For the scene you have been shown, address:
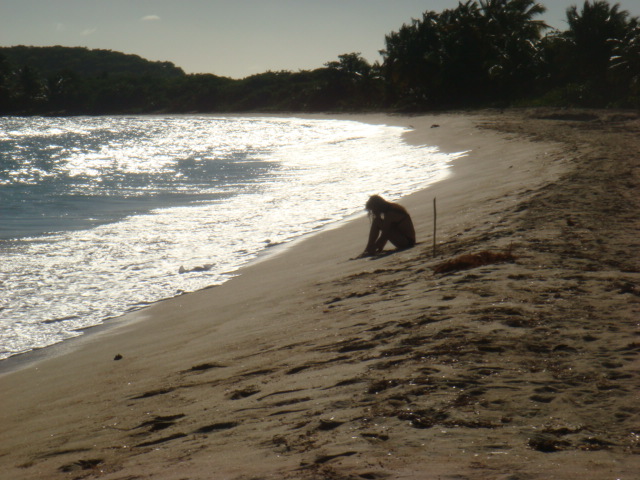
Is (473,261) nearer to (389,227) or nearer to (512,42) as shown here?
(389,227)

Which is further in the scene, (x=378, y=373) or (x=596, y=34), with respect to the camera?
(x=596, y=34)

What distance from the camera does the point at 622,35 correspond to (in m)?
31.5

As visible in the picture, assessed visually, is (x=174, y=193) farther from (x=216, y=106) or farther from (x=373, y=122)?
(x=216, y=106)

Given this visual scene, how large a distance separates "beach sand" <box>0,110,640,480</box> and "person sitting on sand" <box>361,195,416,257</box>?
30 centimetres

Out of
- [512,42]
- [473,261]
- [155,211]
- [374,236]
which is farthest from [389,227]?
[512,42]

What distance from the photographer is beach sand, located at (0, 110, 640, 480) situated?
2.85 meters

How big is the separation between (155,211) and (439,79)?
32.5m

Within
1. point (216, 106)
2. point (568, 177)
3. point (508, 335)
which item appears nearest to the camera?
point (508, 335)

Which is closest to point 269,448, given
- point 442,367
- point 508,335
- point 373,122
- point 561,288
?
point 442,367

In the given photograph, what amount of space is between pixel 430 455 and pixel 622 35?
33.4 m

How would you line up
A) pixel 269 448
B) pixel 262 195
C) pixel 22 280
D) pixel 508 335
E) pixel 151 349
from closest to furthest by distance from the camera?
pixel 269 448
pixel 508 335
pixel 151 349
pixel 22 280
pixel 262 195

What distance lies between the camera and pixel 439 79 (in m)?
44.6

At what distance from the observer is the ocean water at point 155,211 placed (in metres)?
8.50

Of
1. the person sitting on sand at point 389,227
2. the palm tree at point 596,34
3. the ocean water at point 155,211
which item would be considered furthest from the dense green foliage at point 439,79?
the person sitting on sand at point 389,227
